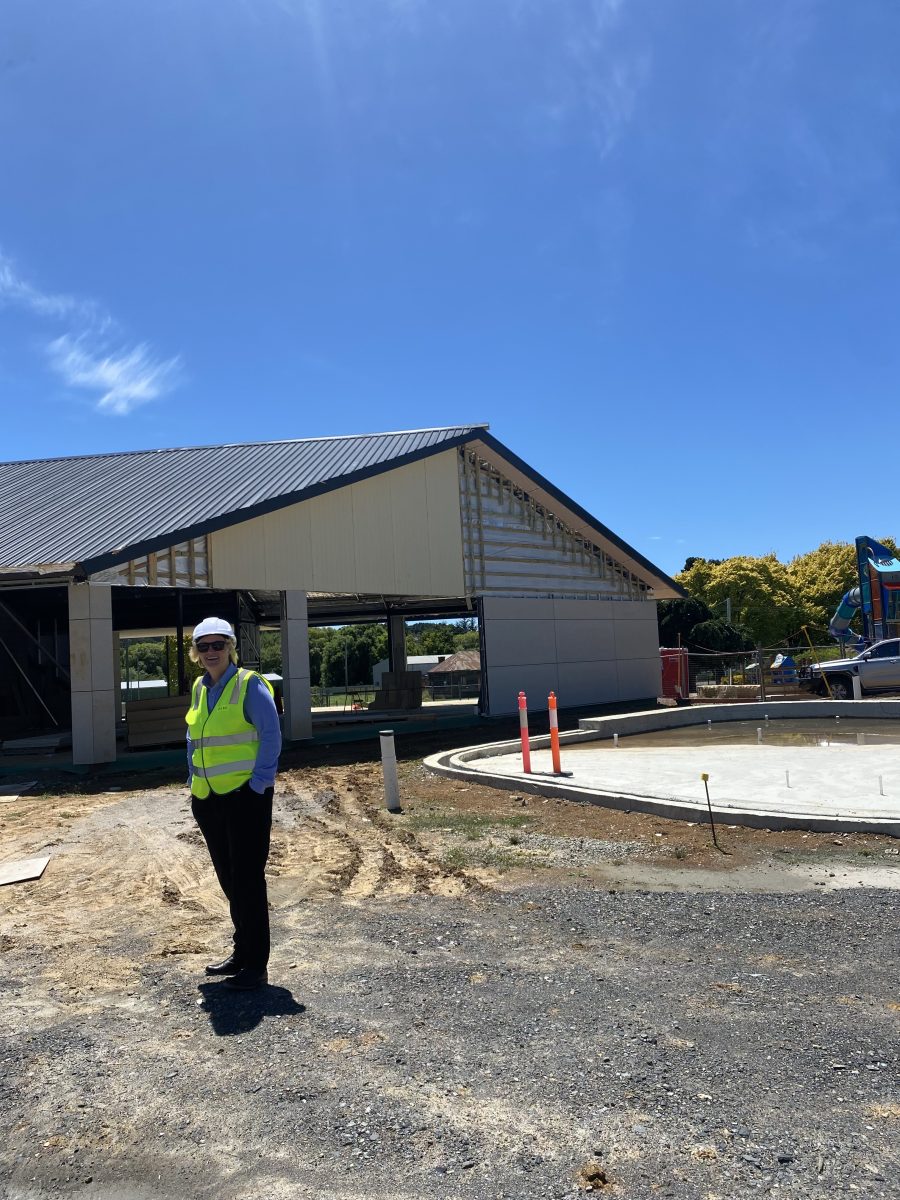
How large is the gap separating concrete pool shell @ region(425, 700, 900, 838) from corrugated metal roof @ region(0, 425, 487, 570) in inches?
270

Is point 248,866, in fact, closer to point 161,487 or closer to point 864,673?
point 161,487

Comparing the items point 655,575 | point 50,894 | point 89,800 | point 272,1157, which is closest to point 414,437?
point 655,575

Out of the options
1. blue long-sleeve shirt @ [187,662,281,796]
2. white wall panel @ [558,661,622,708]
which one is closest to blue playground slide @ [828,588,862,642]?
white wall panel @ [558,661,622,708]

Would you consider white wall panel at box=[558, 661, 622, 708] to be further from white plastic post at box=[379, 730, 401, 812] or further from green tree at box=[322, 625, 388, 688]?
green tree at box=[322, 625, 388, 688]

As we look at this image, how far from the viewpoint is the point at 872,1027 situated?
4215 mm

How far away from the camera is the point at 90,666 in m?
16.4

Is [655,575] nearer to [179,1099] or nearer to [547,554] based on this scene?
[547,554]

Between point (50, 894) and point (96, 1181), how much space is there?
4608 mm

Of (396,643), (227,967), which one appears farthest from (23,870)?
→ (396,643)

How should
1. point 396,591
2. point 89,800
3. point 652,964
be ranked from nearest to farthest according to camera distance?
point 652,964 → point 89,800 → point 396,591

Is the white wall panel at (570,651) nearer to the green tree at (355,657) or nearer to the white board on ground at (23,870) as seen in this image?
the white board on ground at (23,870)

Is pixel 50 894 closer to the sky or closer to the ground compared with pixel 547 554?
closer to the ground

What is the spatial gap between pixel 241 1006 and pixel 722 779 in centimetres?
807

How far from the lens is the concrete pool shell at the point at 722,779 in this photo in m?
8.90
